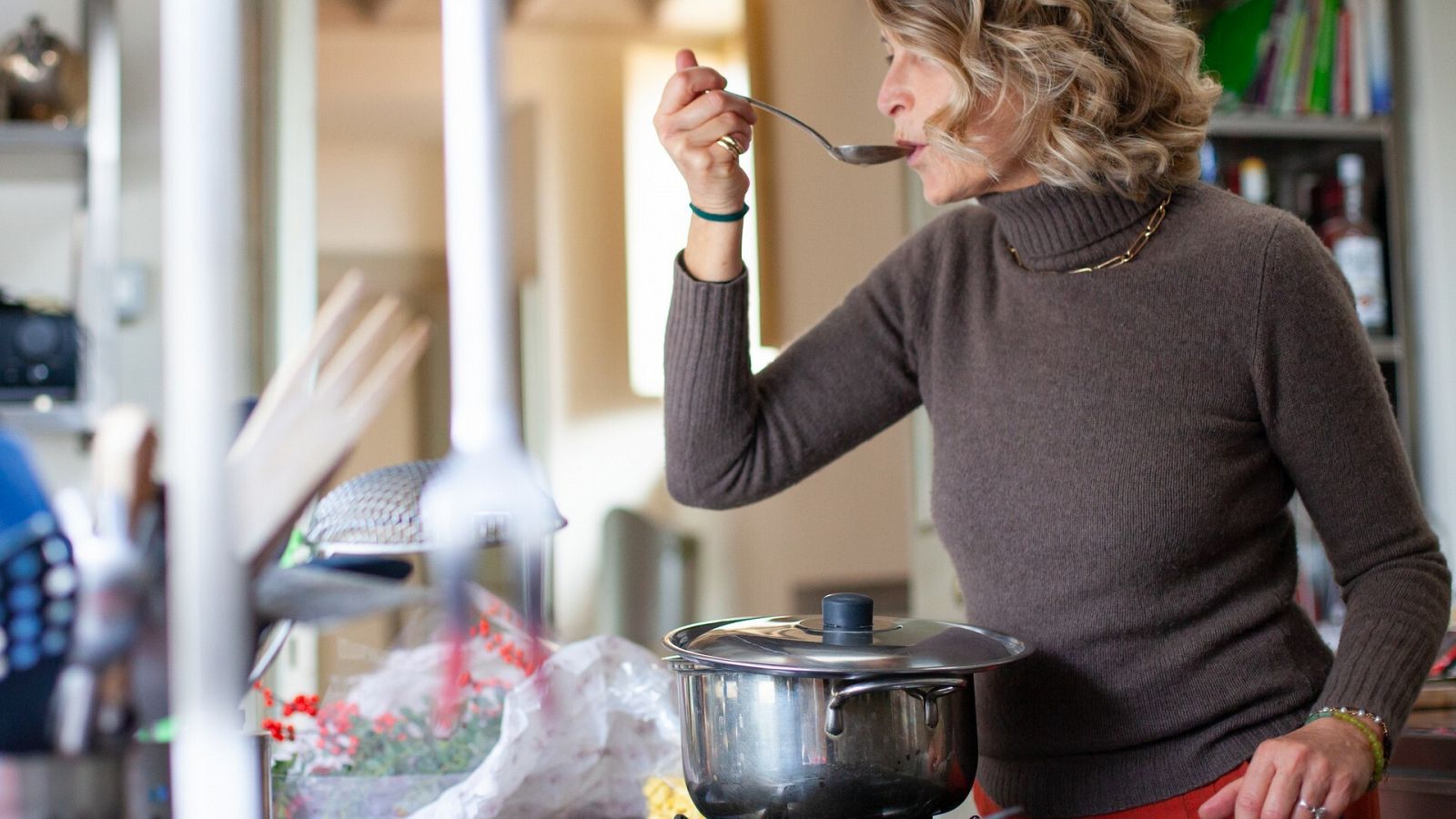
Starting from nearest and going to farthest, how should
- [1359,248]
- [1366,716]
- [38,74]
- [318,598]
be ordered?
1. [318,598]
2. [1366,716]
3. [38,74]
4. [1359,248]

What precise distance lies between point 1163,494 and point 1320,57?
5.73 feet

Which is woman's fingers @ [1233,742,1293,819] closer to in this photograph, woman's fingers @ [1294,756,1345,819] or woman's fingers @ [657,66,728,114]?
woman's fingers @ [1294,756,1345,819]

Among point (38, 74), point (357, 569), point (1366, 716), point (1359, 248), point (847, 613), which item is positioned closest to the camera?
point (357, 569)

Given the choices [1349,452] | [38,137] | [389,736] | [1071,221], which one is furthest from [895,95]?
[38,137]

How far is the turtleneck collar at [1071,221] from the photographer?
1.06 metres

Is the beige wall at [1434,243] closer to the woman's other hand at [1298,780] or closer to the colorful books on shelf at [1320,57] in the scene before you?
the colorful books on shelf at [1320,57]

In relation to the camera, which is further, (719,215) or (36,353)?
(36,353)

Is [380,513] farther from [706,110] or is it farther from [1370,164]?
[1370,164]

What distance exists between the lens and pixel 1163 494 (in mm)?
977

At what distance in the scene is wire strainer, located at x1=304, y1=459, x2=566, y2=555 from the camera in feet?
2.47

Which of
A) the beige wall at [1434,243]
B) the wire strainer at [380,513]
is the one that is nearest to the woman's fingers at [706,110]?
the wire strainer at [380,513]

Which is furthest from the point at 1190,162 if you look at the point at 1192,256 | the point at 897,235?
the point at 897,235

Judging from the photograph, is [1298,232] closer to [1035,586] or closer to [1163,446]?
[1163,446]

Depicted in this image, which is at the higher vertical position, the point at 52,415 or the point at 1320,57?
the point at 1320,57
